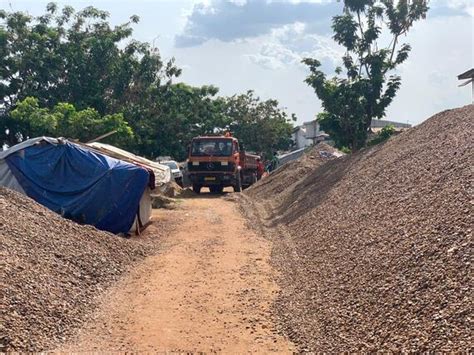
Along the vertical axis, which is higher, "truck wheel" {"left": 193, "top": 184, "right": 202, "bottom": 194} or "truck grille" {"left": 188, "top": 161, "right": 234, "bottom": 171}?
"truck grille" {"left": 188, "top": 161, "right": 234, "bottom": 171}

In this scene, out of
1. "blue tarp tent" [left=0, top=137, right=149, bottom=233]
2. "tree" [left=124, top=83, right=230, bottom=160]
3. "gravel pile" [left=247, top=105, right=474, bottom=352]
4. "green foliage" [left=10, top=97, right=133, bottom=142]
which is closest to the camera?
"gravel pile" [left=247, top=105, right=474, bottom=352]

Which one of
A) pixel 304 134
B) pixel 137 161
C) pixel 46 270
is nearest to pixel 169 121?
pixel 137 161

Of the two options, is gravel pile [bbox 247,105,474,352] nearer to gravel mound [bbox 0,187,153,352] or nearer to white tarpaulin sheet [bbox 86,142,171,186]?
gravel mound [bbox 0,187,153,352]

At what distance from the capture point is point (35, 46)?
107 ft

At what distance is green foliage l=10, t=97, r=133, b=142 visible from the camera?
2466 cm

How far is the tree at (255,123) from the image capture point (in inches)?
2109

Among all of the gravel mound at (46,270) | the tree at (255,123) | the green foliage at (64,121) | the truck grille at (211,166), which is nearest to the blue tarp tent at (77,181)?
the gravel mound at (46,270)

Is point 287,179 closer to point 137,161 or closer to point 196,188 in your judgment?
point 196,188

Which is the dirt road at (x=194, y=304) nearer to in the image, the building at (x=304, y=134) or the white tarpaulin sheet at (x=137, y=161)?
the white tarpaulin sheet at (x=137, y=161)

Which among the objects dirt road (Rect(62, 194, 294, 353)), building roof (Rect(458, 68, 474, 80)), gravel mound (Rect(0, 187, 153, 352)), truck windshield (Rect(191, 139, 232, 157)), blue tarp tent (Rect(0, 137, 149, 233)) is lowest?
dirt road (Rect(62, 194, 294, 353))

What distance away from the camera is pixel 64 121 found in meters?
25.9

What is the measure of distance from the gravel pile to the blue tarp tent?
3568 mm

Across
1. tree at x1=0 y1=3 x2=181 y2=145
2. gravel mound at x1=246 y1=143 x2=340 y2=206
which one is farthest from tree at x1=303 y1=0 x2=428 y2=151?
tree at x1=0 y1=3 x2=181 y2=145

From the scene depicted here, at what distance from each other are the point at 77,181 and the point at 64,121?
12.8 meters
